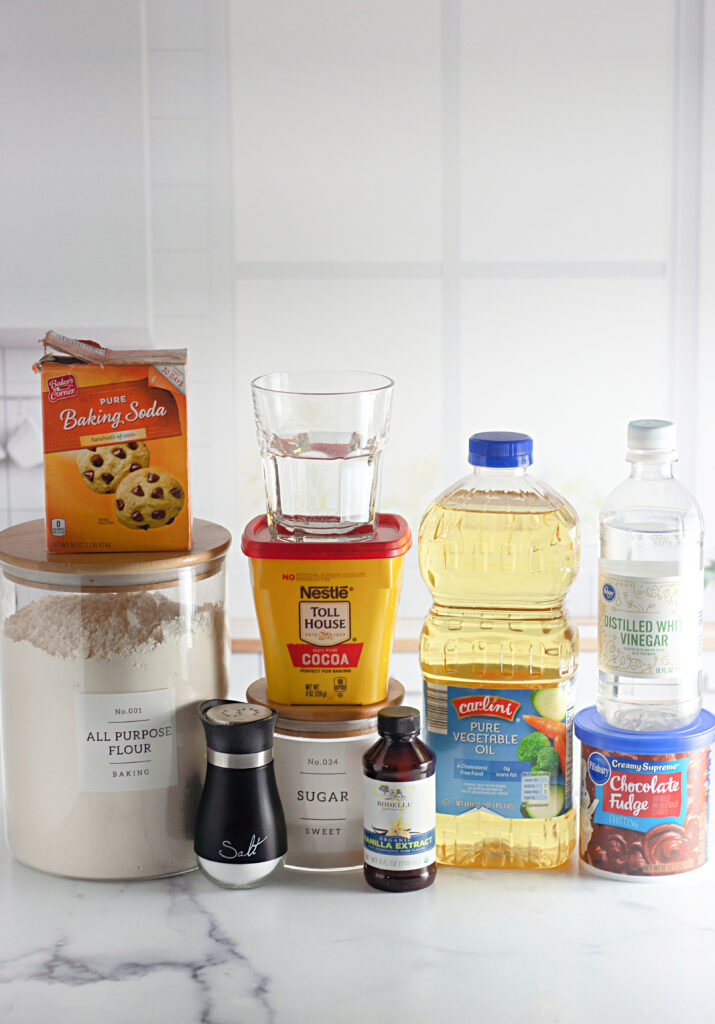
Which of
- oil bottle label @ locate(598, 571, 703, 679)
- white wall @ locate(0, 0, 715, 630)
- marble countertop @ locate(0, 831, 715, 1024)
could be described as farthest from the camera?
white wall @ locate(0, 0, 715, 630)

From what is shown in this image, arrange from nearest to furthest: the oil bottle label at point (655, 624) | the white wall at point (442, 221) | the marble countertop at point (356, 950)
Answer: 1. the marble countertop at point (356, 950)
2. the oil bottle label at point (655, 624)
3. the white wall at point (442, 221)

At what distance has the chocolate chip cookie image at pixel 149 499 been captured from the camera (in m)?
0.86

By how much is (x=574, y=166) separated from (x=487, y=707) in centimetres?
230

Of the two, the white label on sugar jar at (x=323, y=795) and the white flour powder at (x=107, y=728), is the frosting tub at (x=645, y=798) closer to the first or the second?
the white label on sugar jar at (x=323, y=795)

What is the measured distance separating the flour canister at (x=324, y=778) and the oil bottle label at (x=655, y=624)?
207 millimetres

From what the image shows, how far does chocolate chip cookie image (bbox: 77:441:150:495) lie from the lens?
853mm

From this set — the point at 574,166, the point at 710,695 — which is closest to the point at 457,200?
the point at 574,166

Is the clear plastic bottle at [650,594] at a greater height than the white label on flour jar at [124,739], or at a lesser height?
greater

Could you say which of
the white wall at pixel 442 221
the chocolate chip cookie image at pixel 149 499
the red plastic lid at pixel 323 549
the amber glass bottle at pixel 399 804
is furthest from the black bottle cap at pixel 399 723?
the white wall at pixel 442 221

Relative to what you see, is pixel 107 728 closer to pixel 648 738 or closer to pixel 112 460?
pixel 112 460

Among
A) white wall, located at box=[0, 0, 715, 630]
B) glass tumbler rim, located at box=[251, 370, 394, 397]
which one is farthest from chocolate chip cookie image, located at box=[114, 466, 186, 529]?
white wall, located at box=[0, 0, 715, 630]

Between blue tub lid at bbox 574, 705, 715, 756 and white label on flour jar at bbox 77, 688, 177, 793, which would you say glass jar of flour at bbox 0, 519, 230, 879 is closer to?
white label on flour jar at bbox 77, 688, 177, 793

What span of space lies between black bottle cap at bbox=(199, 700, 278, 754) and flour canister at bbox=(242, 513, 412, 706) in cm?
6

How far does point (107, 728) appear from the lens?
0.83 metres
